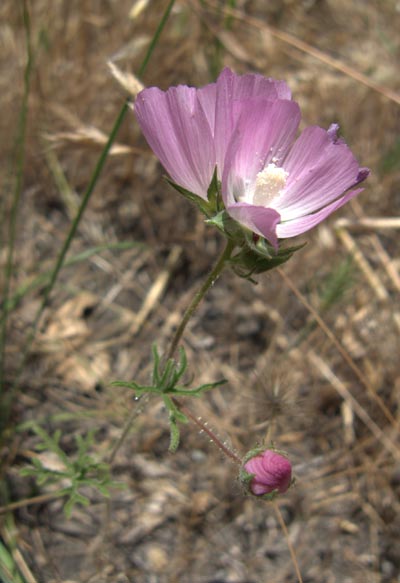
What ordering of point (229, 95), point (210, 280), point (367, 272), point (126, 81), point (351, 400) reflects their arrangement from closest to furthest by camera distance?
point (229, 95)
point (210, 280)
point (126, 81)
point (351, 400)
point (367, 272)

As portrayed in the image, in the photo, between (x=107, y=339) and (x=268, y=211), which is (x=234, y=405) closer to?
(x=107, y=339)

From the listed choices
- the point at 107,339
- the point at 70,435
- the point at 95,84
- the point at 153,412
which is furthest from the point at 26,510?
the point at 95,84

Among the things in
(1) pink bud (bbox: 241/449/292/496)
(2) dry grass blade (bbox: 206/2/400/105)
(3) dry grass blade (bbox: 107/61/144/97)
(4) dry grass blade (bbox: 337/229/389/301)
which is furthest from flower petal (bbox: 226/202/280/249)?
(4) dry grass blade (bbox: 337/229/389/301)

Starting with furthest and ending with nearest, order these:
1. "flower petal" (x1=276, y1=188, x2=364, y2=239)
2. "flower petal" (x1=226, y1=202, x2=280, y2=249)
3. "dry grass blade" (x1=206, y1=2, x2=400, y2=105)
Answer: "dry grass blade" (x1=206, y1=2, x2=400, y2=105) → "flower petal" (x1=276, y1=188, x2=364, y2=239) → "flower petal" (x1=226, y1=202, x2=280, y2=249)

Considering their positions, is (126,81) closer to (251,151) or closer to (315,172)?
(251,151)

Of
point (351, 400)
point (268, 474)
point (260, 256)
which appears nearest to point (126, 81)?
point (260, 256)

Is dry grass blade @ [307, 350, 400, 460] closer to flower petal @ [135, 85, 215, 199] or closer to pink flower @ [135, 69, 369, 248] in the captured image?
pink flower @ [135, 69, 369, 248]
